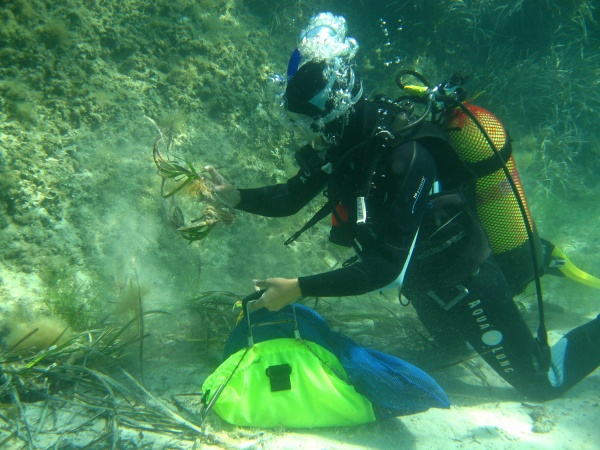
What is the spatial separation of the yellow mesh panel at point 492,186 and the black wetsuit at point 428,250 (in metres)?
0.14

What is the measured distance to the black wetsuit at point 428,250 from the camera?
1881mm

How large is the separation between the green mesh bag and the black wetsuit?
0.58 metres

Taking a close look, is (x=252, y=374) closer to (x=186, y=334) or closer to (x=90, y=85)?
(x=186, y=334)

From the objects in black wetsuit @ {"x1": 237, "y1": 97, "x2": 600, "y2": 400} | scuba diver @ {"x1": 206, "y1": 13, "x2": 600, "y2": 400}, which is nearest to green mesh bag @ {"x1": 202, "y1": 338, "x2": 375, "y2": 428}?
scuba diver @ {"x1": 206, "y1": 13, "x2": 600, "y2": 400}

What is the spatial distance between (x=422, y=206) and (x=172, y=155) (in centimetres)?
246

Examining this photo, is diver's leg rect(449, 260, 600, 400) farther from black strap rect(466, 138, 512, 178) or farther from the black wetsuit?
black strap rect(466, 138, 512, 178)

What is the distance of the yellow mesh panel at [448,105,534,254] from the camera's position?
2258mm

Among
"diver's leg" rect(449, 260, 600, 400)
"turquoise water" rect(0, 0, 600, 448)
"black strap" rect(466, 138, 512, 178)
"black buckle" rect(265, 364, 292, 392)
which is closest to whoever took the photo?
"black buckle" rect(265, 364, 292, 392)

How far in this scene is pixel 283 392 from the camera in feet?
6.92

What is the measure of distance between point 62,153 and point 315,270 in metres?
2.95

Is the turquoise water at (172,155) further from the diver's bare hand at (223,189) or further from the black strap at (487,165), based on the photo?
the diver's bare hand at (223,189)

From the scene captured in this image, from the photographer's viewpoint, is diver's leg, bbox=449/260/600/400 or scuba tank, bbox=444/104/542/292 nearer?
scuba tank, bbox=444/104/542/292

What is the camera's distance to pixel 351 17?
5371 mm

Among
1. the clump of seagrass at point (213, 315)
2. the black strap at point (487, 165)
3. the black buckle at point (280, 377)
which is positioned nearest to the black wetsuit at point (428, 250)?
the black strap at point (487, 165)
